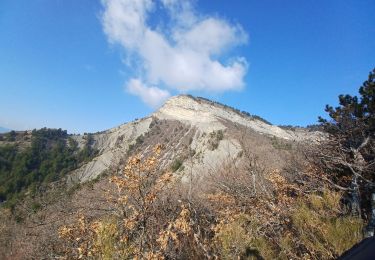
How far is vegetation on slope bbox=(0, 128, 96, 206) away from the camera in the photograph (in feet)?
307

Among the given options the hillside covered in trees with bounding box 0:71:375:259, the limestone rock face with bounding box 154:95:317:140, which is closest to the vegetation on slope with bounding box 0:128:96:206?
the limestone rock face with bounding box 154:95:317:140

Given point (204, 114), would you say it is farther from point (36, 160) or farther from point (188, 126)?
point (36, 160)

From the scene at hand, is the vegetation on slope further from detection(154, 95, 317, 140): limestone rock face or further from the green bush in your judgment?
the green bush

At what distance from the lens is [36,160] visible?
369ft

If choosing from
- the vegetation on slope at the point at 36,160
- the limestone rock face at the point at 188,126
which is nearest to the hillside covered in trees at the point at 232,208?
the limestone rock face at the point at 188,126

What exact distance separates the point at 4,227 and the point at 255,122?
10616 cm

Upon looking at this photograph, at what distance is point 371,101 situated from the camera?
11.1 meters

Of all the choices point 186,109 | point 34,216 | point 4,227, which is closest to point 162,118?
point 186,109

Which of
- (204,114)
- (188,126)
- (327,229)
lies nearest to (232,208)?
(327,229)

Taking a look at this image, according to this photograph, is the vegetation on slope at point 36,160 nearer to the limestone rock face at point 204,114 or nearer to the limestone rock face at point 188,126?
the limestone rock face at point 188,126

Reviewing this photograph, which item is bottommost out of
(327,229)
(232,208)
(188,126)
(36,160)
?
(327,229)

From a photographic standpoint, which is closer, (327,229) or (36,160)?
(327,229)

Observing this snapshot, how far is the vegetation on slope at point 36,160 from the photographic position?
9369 centimetres

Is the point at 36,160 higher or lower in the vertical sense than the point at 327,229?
higher
